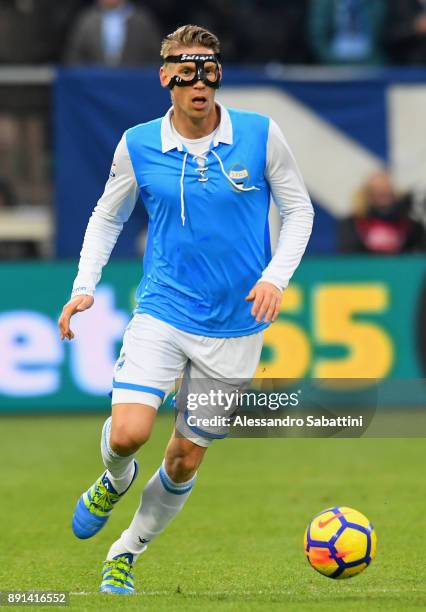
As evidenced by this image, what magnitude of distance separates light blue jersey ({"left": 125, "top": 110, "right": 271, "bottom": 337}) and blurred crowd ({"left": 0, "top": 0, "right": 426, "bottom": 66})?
855 centimetres

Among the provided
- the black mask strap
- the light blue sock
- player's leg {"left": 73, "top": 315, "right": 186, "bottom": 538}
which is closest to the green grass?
the light blue sock

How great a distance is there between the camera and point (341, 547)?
625cm

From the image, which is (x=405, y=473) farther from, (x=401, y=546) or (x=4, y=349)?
(x=4, y=349)

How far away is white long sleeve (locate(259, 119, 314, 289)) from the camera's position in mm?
6676

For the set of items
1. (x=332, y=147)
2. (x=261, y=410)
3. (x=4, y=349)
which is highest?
(x=261, y=410)

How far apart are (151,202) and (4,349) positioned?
6.89 metres

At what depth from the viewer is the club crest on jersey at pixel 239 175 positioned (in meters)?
6.63

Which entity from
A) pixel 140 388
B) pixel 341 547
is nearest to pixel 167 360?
pixel 140 388

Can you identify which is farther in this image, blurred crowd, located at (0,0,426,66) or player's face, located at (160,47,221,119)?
blurred crowd, located at (0,0,426,66)

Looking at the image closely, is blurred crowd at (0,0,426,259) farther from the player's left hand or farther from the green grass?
the player's left hand

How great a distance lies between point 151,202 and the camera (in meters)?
6.75

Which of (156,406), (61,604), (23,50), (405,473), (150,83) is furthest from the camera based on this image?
(23,50)

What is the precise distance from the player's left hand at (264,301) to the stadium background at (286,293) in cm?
424

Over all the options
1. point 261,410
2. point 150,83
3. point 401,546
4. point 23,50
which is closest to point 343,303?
point 150,83
